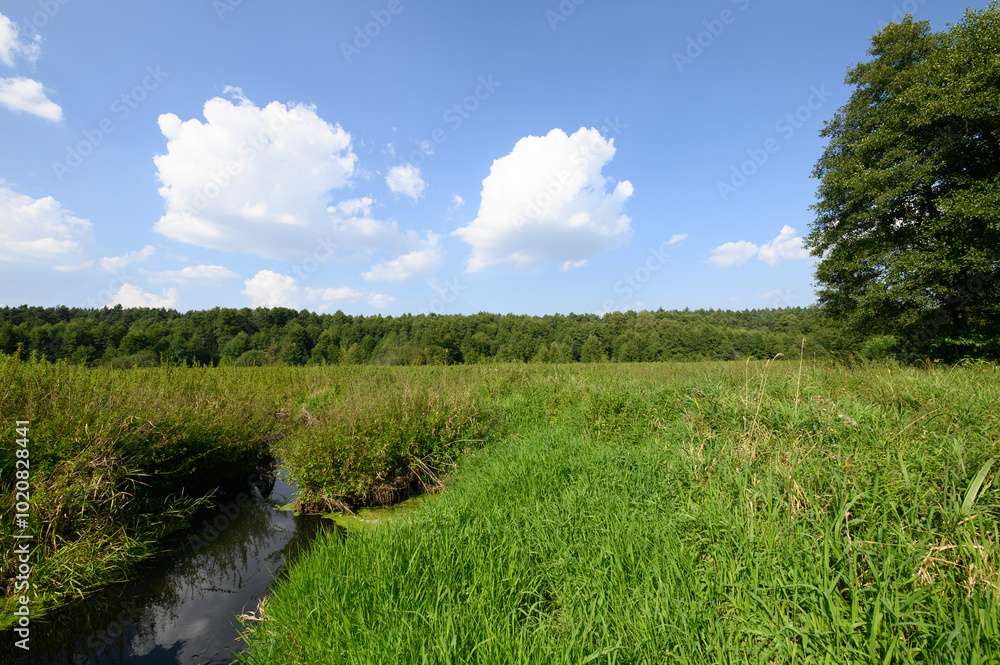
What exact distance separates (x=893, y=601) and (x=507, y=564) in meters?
2.20

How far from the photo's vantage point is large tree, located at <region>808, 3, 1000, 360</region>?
13.0 meters

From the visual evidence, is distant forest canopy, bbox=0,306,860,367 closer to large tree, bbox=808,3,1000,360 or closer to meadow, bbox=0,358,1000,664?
large tree, bbox=808,3,1000,360

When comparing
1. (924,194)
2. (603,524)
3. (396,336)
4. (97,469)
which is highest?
(924,194)

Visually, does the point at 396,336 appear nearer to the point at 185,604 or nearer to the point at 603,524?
the point at 185,604

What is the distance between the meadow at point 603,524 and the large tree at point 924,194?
11591mm

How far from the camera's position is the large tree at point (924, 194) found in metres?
13.0

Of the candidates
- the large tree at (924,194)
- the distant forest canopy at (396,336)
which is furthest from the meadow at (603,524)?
the large tree at (924,194)

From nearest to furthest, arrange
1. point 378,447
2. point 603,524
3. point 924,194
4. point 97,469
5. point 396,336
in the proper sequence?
point 603,524 < point 97,469 < point 378,447 < point 924,194 < point 396,336

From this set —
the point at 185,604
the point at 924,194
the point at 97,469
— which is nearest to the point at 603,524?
the point at 185,604

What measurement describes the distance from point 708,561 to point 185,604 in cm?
485

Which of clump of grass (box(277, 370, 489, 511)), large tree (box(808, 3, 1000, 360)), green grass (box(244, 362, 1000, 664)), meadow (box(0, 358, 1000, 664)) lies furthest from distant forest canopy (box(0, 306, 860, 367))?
green grass (box(244, 362, 1000, 664))

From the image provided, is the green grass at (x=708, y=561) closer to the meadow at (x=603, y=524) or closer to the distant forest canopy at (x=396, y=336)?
the meadow at (x=603, y=524)

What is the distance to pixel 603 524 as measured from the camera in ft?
10.9

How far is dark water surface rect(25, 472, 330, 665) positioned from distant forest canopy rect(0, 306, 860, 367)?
11.0m
